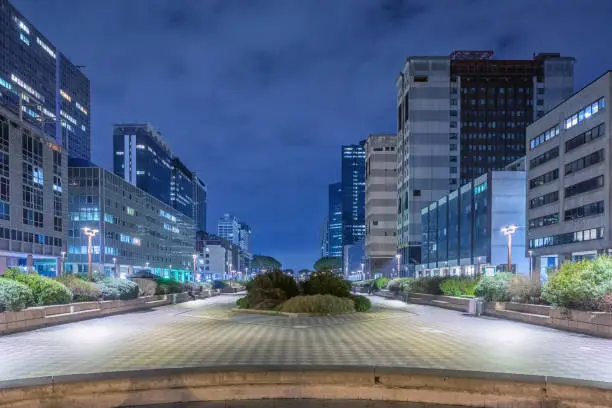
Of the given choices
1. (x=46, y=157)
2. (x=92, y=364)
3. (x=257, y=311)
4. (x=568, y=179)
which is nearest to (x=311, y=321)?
(x=257, y=311)

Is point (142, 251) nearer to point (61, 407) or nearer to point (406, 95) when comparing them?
point (406, 95)

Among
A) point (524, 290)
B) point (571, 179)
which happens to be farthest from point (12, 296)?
point (571, 179)

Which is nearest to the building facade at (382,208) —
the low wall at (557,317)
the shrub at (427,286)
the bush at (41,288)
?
the shrub at (427,286)

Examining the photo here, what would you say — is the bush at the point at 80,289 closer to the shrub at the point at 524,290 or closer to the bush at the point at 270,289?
the bush at the point at 270,289

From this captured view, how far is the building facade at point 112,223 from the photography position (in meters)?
98.8

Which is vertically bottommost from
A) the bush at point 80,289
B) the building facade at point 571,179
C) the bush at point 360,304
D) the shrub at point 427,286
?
the shrub at point 427,286

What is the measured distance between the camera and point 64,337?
662 inches

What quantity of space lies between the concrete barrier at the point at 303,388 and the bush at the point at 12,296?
499 inches

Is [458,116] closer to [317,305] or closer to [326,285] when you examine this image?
[326,285]

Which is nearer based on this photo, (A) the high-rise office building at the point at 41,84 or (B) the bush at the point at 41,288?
(B) the bush at the point at 41,288

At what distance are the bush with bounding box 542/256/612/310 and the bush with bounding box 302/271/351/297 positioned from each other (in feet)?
42.0

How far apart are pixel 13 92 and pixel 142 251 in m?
54.6

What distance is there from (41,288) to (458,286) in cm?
2688

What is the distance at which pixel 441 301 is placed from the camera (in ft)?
118
